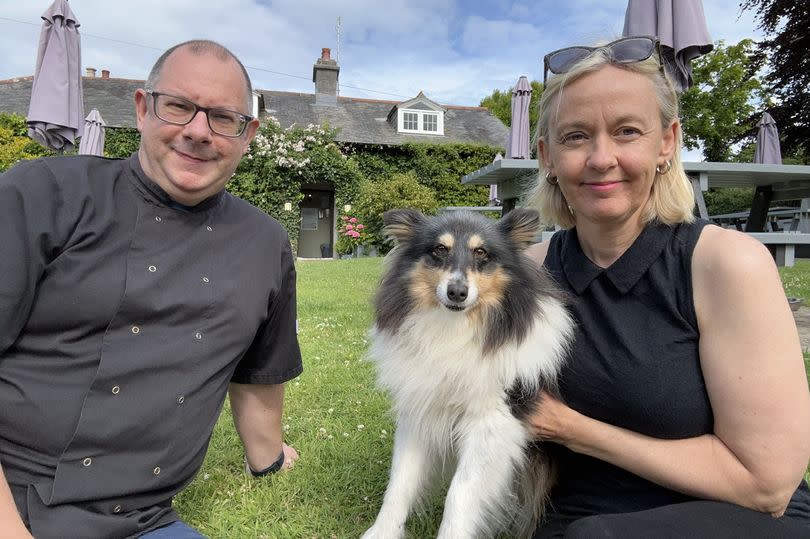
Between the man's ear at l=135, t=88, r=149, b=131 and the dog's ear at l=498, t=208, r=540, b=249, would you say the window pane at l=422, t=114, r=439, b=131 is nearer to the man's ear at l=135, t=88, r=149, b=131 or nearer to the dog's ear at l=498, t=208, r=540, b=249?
the dog's ear at l=498, t=208, r=540, b=249

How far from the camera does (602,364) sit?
6.50ft

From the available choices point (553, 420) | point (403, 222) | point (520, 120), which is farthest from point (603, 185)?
point (520, 120)

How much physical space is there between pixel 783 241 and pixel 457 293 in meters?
8.24

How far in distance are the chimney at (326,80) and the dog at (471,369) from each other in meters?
24.4

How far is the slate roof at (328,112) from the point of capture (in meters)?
22.2

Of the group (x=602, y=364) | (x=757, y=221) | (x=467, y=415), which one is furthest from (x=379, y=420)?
(x=757, y=221)

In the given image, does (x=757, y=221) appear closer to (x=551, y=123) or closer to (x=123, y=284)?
(x=551, y=123)

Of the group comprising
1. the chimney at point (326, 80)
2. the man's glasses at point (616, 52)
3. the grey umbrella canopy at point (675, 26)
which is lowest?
the man's glasses at point (616, 52)

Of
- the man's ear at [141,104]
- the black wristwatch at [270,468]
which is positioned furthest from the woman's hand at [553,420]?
the man's ear at [141,104]

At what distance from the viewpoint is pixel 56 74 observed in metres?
8.34

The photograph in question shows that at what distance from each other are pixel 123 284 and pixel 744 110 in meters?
33.6

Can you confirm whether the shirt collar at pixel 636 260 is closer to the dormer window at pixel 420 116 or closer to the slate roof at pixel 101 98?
the slate roof at pixel 101 98

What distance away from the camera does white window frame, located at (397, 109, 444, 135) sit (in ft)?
81.7

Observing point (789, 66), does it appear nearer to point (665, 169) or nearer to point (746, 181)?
point (746, 181)
